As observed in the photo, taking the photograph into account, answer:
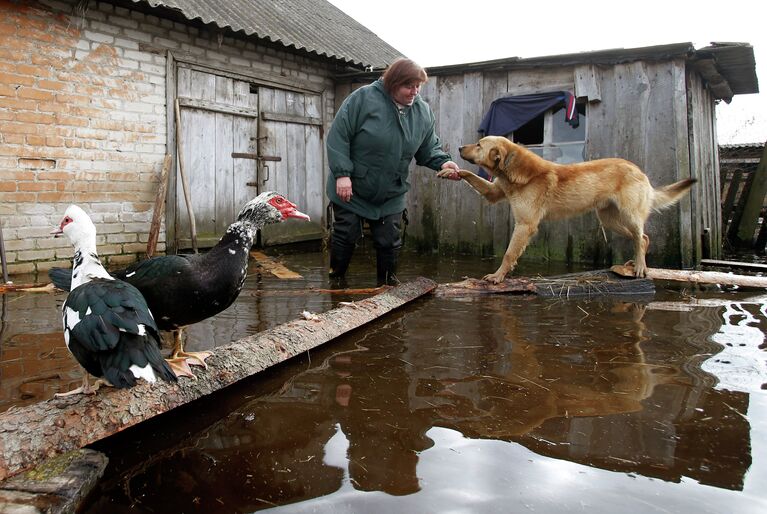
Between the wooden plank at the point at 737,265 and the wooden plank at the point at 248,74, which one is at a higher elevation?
the wooden plank at the point at 248,74

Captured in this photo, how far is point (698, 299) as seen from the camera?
17.5ft

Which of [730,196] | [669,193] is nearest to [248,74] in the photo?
[669,193]

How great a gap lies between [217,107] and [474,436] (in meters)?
7.73

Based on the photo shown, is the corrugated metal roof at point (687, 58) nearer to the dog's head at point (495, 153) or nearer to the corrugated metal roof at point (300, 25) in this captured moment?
the corrugated metal roof at point (300, 25)

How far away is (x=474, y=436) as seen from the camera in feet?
7.41

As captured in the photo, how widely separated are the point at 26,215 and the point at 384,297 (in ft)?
15.5

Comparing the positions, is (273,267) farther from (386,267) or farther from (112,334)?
(112,334)

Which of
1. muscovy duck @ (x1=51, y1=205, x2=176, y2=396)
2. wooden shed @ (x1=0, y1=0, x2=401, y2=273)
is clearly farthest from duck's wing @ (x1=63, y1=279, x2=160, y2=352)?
wooden shed @ (x1=0, y1=0, x2=401, y2=273)

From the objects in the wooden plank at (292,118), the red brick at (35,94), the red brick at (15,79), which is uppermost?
the wooden plank at (292,118)

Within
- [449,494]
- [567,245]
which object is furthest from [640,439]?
[567,245]

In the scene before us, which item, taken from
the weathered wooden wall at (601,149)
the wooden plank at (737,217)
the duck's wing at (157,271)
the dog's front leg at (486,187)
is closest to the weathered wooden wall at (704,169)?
the weathered wooden wall at (601,149)

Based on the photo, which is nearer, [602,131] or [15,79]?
[15,79]

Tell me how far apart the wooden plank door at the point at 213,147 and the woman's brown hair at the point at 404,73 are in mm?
4347

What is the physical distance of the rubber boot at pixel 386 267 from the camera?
5.79m
